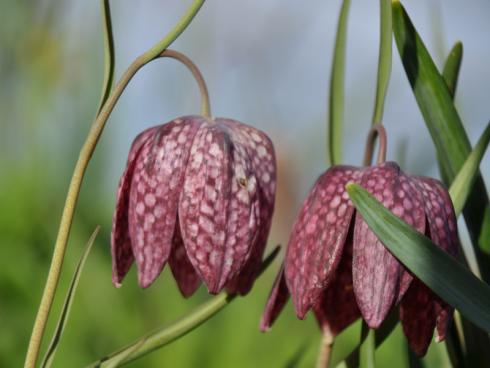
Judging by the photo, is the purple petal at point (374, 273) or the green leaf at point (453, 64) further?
the green leaf at point (453, 64)

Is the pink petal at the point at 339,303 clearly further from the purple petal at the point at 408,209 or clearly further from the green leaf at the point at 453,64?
the green leaf at the point at 453,64

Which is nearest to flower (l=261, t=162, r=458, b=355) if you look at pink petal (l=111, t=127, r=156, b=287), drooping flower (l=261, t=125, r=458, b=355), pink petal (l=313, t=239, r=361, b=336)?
drooping flower (l=261, t=125, r=458, b=355)

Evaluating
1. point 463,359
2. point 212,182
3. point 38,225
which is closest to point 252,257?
point 212,182

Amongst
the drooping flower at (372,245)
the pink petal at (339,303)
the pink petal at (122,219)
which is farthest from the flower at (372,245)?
the pink petal at (122,219)

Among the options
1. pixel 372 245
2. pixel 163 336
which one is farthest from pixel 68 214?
pixel 372 245

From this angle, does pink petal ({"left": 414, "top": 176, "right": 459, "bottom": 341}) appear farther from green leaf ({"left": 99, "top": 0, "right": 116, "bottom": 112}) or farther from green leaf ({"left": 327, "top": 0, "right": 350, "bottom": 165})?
green leaf ({"left": 99, "top": 0, "right": 116, "bottom": 112})

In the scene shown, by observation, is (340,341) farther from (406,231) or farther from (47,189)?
(406,231)
